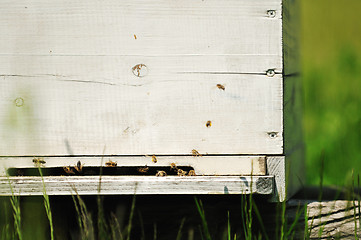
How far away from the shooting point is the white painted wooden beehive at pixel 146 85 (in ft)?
6.01

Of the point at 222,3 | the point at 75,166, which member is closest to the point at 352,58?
the point at 222,3

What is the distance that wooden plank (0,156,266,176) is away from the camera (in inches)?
72.9

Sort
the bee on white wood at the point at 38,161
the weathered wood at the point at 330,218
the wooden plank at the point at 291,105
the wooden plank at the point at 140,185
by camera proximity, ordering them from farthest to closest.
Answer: the weathered wood at the point at 330,218 → the wooden plank at the point at 291,105 → the bee on white wood at the point at 38,161 → the wooden plank at the point at 140,185

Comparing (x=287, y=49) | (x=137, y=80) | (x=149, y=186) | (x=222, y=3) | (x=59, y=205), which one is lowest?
(x=59, y=205)

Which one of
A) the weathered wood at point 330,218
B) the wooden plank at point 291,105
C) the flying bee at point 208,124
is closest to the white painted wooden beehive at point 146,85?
the flying bee at point 208,124

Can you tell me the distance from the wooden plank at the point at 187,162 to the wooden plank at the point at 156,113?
0.02m

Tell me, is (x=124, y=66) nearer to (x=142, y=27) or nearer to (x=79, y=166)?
(x=142, y=27)

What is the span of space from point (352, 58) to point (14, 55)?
4129 millimetres

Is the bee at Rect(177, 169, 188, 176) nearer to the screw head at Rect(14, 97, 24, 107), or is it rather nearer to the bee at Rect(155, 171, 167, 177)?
the bee at Rect(155, 171, 167, 177)

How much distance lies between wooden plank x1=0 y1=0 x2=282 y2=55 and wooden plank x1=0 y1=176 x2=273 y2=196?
49 cm

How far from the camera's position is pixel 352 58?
5121 mm

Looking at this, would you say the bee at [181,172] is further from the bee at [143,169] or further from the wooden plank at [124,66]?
the wooden plank at [124,66]

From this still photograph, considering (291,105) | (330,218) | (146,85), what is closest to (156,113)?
(146,85)

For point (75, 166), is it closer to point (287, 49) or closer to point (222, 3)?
point (222, 3)
